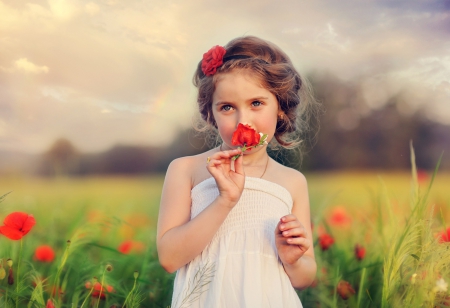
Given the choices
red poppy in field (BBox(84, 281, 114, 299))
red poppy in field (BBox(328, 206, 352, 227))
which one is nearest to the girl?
red poppy in field (BBox(84, 281, 114, 299))

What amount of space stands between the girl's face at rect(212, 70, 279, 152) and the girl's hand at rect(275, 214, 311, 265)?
0.34 m

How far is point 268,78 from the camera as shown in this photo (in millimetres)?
1744

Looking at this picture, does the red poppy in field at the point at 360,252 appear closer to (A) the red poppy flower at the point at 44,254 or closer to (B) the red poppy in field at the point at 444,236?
(B) the red poppy in field at the point at 444,236

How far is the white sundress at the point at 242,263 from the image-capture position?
1.53 meters

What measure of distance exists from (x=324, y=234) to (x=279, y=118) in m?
0.60

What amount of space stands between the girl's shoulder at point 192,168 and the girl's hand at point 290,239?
15.1 inches

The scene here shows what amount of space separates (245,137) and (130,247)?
3.14 ft

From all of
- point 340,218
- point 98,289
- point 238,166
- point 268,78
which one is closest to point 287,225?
point 238,166

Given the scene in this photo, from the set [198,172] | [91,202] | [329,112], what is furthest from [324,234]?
[329,112]

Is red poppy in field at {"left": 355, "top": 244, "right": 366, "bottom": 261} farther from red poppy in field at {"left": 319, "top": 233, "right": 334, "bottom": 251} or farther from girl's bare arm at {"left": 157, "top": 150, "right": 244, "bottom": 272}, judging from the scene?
girl's bare arm at {"left": 157, "top": 150, "right": 244, "bottom": 272}

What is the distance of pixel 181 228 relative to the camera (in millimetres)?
1593

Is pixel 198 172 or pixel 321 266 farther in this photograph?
pixel 321 266

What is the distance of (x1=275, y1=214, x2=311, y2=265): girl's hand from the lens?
56.6 inches

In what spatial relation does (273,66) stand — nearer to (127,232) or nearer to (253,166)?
(253,166)
